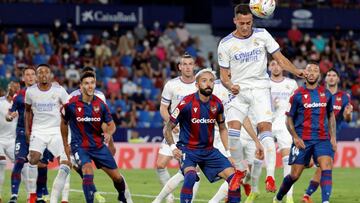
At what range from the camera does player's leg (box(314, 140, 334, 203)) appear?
52.5 ft

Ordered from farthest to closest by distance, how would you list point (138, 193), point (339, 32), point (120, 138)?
point (339, 32) → point (120, 138) → point (138, 193)

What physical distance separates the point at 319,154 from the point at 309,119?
593mm

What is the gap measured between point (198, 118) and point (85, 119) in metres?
1.74

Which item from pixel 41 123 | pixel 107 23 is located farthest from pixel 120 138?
pixel 41 123

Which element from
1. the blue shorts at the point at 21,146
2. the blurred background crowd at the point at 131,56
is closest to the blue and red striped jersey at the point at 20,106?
the blue shorts at the point at 21,146

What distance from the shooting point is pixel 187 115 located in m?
15.0

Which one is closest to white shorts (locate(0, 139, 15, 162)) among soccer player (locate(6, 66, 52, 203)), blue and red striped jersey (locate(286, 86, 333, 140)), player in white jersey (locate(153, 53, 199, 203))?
soccer player (locate(6, 66, 52, 203))

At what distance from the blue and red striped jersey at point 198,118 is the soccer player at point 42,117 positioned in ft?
10.7

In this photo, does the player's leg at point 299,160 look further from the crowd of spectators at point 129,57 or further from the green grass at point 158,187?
the crowd of spectators at point 129,57

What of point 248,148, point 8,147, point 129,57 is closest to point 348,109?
point 248,148

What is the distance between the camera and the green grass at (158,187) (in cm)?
1936

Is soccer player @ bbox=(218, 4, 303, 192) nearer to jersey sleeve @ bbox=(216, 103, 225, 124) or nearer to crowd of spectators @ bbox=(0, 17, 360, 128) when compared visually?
jersey sleeve @ bbox=(216, 103, 225, 124)

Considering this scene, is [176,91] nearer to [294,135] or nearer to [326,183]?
[294,135]

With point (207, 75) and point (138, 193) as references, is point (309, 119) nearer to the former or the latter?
point (207, 75)
